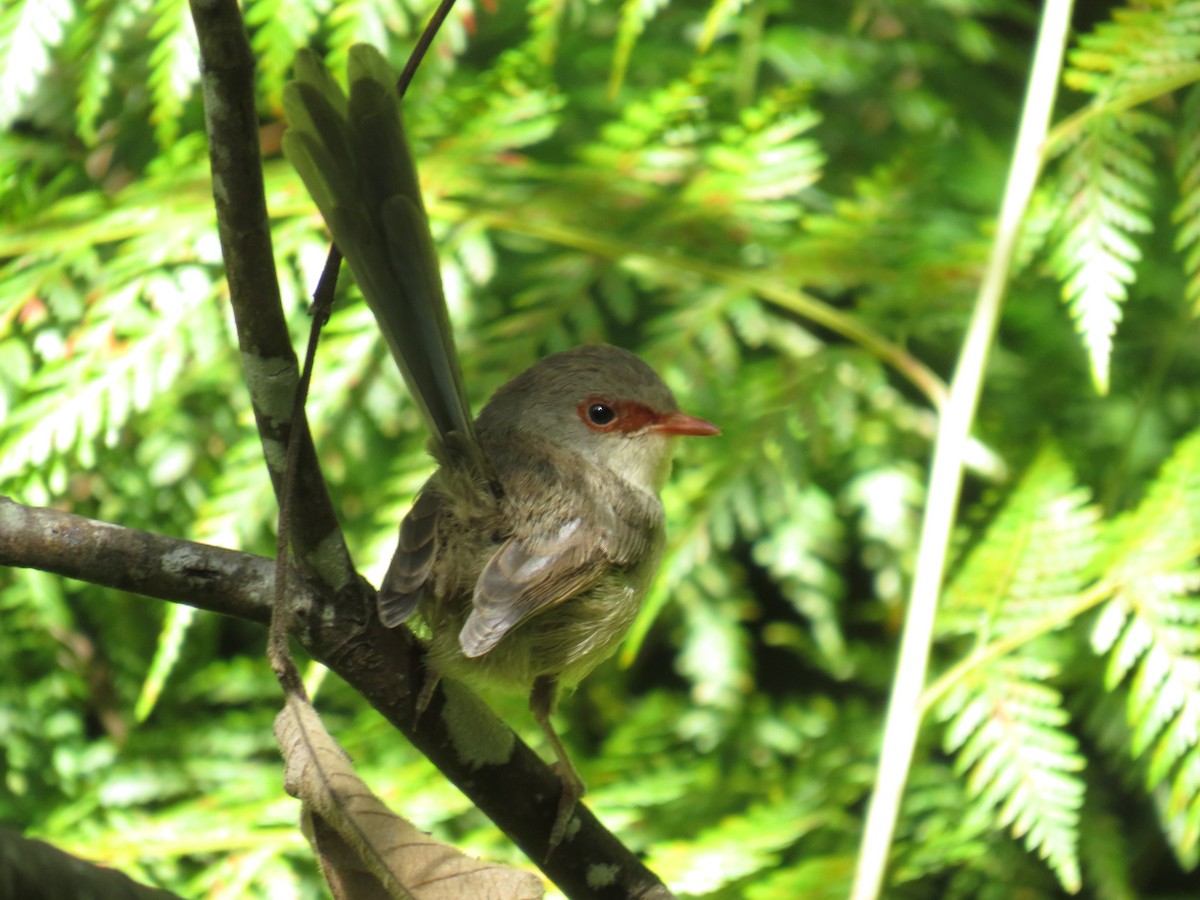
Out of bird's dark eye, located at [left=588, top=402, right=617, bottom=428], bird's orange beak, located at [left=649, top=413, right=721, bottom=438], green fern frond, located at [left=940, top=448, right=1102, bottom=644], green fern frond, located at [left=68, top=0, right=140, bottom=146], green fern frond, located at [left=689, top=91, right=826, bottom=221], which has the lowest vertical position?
green fern frond, located at [left=940, top=448, right=1102, bottom=644]

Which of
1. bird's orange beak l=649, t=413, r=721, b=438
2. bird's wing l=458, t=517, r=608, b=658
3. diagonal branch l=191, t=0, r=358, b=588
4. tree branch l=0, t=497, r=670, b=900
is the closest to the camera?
diagonal branch l=191, t=0, r=358, b=588

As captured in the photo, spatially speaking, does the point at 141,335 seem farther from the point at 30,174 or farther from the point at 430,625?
the point at 430,625

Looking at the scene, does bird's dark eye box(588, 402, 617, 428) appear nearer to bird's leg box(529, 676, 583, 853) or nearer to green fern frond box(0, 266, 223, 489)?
bird's leg box(529, 676, 583, 853)

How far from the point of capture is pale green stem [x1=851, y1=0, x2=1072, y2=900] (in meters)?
2.92

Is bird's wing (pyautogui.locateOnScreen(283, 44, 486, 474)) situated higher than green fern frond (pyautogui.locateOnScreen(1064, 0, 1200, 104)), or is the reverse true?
green fern frond (pyautogui.locateOnScreen(1064, 0, 1200, 104))

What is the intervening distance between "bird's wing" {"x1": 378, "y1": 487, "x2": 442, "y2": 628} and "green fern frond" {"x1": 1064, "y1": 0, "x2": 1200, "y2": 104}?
2.09 meters

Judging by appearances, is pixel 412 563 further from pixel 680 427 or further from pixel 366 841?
pixel 680 427

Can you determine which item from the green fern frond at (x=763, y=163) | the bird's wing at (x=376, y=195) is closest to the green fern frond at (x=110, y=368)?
the bird's wing at (x=376, y=195)

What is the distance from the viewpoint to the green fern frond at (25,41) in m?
3.12

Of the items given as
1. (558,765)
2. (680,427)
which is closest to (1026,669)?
(680,427)

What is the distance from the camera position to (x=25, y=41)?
3123 millimetres

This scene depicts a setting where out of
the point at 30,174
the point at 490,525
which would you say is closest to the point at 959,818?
the point at 490,525

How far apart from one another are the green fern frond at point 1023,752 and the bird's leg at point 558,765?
0.94 metres

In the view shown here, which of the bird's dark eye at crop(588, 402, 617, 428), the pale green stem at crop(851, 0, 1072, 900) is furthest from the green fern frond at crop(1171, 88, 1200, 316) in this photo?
the bird's dark eye at crop(588, 402, 617, 428)
